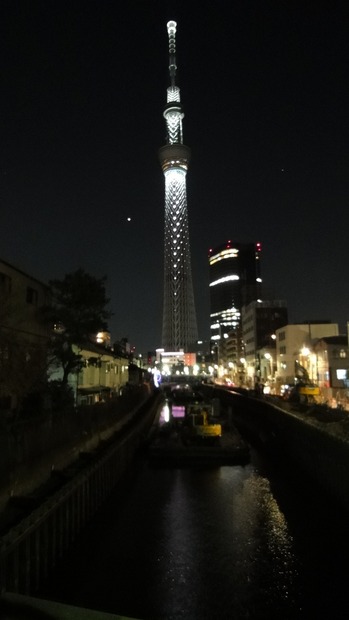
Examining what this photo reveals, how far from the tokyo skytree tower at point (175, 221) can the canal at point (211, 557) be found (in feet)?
331

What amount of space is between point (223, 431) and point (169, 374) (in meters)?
102

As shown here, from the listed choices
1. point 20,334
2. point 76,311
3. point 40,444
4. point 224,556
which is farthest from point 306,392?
point 40,444

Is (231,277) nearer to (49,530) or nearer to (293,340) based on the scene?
(293,340)

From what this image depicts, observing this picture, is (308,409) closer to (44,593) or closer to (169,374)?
(44,593)

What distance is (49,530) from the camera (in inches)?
392

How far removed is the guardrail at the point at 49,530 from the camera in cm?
794

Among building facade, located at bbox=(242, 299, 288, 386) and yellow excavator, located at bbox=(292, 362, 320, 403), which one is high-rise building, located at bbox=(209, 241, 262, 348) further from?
yellow excavator, located at bbox=(292, 362, 320, 403)

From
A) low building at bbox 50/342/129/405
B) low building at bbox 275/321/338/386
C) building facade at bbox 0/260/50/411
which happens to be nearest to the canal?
building facade at bbox 0/260/50/411

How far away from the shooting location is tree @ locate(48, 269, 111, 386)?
19.8 m

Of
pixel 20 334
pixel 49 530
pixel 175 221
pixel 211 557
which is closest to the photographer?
pixel 49 530

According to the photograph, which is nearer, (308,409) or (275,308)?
(308,409)

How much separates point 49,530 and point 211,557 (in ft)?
12.5

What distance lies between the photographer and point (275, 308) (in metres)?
71.6

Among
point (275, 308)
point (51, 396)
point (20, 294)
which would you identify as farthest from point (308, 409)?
point (275, 308)
